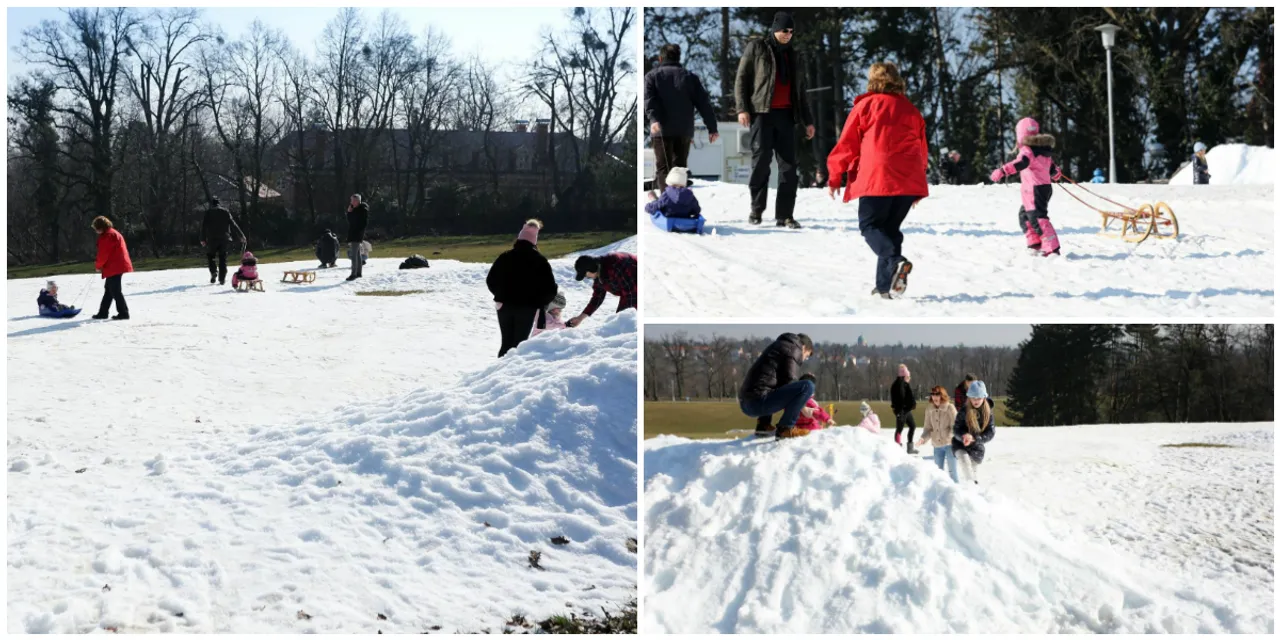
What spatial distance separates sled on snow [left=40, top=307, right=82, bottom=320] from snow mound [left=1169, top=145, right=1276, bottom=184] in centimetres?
1695

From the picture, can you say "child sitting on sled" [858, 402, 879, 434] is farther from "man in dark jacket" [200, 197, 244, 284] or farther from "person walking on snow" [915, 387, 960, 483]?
"man in dark jacket" [200, 197, 244, 284]

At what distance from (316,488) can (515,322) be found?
2.74m

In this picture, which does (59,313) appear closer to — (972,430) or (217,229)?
(217,229)

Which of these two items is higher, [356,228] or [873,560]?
[356,228]

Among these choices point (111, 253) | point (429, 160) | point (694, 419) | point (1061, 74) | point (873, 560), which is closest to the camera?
point (873, 560)

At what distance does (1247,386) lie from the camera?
10055 millimetres

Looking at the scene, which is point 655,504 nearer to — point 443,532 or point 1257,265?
point 443,532

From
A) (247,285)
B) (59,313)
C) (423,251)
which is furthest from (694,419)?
(423,251)

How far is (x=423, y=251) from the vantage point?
86.6 feet

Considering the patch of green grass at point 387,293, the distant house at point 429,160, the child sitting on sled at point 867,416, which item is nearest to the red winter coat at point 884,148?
the child sitting on sled at point 867,416

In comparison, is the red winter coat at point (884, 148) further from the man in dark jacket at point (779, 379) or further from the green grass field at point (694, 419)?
the green grass field at point (694, 419)

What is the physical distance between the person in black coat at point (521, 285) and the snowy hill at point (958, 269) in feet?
4.05

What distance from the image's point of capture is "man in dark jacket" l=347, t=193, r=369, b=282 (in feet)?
55.9

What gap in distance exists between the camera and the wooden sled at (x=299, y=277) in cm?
1748
